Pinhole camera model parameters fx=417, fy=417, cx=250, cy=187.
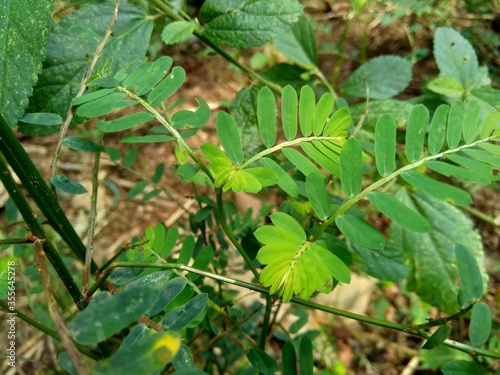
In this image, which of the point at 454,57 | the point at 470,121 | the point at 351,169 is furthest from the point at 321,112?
the point at 454,57

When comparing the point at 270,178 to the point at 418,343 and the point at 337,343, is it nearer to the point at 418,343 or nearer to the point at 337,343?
the point at 337,343

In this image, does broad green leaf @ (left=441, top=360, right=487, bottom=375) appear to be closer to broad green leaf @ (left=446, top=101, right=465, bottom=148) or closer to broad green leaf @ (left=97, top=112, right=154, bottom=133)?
broad green leaf @ (left=446, top=101, right=465, bottom=148)

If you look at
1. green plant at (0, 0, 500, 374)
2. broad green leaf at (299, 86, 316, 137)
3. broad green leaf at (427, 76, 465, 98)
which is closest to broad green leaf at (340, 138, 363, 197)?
green plant at (0, 0, 500, 374)

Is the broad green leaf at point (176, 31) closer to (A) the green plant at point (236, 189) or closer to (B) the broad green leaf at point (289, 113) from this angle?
(A) the green plant at point (236, 189)

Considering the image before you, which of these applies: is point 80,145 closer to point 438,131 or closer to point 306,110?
point 306,110

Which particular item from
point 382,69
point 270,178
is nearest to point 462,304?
point 270,178

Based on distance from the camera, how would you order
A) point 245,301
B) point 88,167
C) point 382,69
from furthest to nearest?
point 88,167
point 245,301
point 382,69
